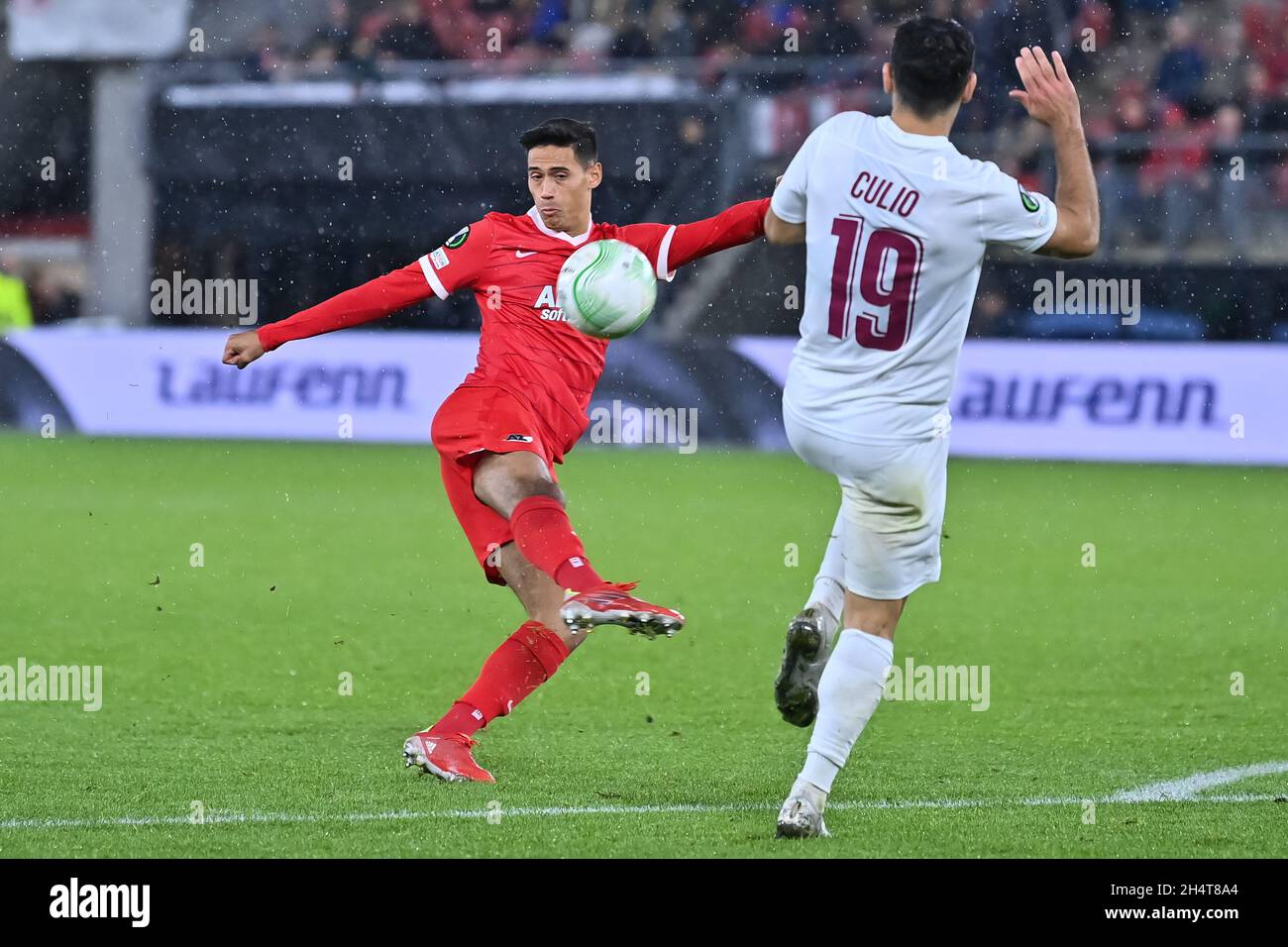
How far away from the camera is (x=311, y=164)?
1978 cm

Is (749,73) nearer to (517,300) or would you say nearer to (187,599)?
(187,599)

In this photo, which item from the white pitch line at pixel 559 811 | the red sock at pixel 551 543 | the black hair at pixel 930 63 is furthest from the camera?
the red sock at pixel 551 543

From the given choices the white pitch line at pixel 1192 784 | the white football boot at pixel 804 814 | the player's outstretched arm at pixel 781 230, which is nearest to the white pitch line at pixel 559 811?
the white pitch line at pixel 1192 784

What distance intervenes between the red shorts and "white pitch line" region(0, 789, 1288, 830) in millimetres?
979

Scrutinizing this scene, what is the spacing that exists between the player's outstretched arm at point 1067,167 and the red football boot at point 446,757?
7.25ft

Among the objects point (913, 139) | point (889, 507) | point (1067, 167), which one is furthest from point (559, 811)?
point (1067, 167)

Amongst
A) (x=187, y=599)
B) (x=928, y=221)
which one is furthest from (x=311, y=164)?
(x=928, y=221)

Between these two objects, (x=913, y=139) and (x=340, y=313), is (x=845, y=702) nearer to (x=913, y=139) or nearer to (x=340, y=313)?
(x=913, y=139)

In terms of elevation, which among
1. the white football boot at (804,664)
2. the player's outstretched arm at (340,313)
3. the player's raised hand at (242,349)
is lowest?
the white football boot at (804,664)

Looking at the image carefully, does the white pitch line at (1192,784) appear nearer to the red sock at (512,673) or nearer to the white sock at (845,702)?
the white sock at (845,702)

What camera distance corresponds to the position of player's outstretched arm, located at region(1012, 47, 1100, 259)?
4492 mm

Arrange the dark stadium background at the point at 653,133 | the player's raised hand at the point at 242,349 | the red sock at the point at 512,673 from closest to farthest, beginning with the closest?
the player's raised hand at the point at 242,349, the red sock at the point at 512,673, the dark stadium background at the point at 653,133

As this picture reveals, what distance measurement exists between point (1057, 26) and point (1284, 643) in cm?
1128

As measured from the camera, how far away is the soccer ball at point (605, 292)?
5258 millimetres
